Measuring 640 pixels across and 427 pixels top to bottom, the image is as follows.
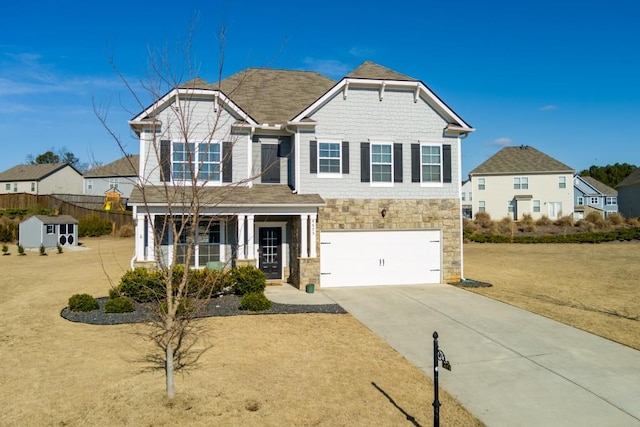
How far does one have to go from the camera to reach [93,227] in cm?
3822

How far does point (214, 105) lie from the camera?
1656 centimetres

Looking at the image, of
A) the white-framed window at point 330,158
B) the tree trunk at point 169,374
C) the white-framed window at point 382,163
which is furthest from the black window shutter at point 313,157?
the tree trunk at point 169,374

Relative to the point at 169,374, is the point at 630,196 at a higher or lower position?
higher

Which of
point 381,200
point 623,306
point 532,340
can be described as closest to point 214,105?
point 381,200

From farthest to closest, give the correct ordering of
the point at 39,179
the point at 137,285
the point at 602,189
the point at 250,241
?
the point at 602,189, the point at 39,179, the point at 250,241, the point at 137,285

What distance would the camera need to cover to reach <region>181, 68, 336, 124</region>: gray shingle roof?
18.1 m

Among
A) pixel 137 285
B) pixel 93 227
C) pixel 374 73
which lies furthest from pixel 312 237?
pixel 93 227

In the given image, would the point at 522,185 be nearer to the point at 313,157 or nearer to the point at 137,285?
the point at 313,157

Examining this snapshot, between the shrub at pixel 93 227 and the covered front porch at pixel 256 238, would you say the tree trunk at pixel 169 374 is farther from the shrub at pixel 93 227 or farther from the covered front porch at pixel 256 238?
the shrub at pixel 93 227

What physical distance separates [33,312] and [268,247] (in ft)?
25.8

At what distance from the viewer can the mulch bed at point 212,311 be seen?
11.4 metres

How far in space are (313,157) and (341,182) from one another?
1396 millimetres

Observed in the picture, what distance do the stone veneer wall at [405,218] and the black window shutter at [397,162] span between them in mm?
881

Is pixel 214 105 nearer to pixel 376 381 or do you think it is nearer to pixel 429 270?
pixel 429 270
